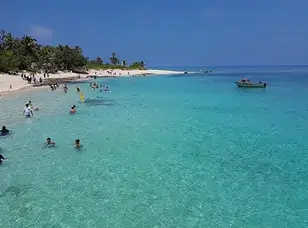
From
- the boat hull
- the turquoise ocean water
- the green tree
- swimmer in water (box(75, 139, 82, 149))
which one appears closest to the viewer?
the turquoise ocean water

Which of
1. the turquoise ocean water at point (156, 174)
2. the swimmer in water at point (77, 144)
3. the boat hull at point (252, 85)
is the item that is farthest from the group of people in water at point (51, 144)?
the boat hull at point (252, 85)

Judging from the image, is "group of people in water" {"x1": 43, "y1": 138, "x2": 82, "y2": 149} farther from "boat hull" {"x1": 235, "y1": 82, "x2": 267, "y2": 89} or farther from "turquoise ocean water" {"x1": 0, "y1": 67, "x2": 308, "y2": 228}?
"boat hull" {"x1": 235, "y1": 82, "x2": 267, "y2": 89}

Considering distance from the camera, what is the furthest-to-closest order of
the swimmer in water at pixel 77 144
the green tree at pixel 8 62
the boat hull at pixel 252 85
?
the green tree at pixel 8 62, the boat hull at pixel 252 85, the swimmer in water at pixel 77 144

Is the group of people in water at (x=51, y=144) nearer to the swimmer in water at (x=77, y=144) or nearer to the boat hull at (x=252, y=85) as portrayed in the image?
the swimmer in water at (x=77, y=144)

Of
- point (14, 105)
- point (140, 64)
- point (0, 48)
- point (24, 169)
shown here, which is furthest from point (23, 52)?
point (24, 169)

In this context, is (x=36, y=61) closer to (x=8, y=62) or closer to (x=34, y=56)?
(x=34, y=56)

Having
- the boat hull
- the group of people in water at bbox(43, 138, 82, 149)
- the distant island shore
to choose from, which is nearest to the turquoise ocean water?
the group of people in water at bbox(43, 138, 82, 149)
